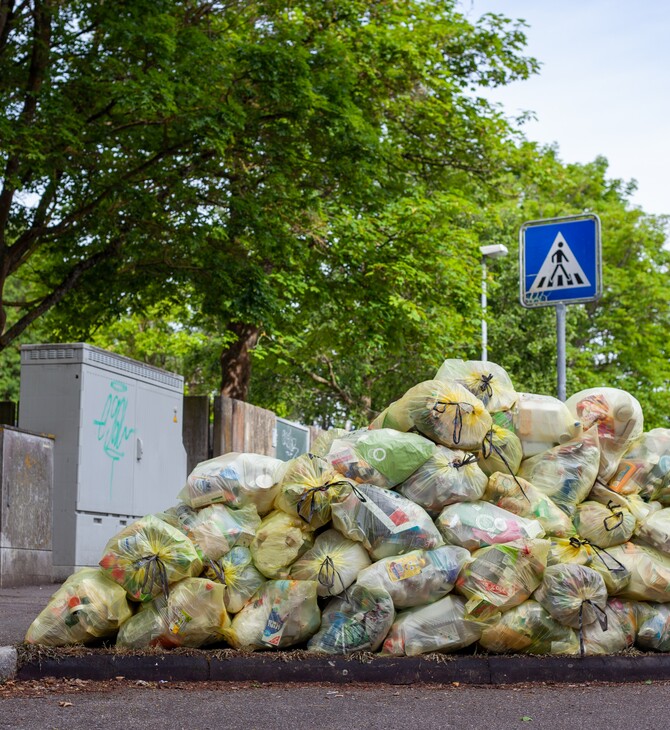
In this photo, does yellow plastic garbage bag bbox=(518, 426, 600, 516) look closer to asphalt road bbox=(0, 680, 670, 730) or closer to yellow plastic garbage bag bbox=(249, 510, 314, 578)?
asphalt road bbox=(0, 680, 670, 730)

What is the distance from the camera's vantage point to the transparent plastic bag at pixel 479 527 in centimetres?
600

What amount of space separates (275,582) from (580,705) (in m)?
1.76

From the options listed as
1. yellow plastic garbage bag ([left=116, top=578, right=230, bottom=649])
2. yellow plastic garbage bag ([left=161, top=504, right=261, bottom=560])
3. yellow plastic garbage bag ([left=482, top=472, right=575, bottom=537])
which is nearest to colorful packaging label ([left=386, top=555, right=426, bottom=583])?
yellow plastic garbage bag ([left=482, top=472, right=575, bottom=537])

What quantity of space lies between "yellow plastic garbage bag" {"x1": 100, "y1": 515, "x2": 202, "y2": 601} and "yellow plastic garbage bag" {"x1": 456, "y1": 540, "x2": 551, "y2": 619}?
59.5 inches

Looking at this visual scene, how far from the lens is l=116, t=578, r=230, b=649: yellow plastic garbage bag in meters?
5.79

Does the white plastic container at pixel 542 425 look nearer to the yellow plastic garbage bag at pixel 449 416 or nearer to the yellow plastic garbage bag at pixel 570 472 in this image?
the yellow plastic garbage bag at pixel 570 472

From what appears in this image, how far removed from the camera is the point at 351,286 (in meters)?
17.5

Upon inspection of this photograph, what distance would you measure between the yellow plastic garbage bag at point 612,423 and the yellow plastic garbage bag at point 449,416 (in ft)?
2.47

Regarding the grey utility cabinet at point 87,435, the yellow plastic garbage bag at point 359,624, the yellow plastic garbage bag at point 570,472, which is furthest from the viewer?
the grey utility cabinet at point 87,435

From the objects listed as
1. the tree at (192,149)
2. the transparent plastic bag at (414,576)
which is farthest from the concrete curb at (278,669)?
the tree at (192,149)

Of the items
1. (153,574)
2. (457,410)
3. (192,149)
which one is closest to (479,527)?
(457,410)

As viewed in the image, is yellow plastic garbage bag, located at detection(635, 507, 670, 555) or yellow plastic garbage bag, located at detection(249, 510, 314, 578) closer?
yellow plastic garbage bag, located at detection(249, 510, 314, 578)

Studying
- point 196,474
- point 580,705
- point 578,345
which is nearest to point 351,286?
point 196,474

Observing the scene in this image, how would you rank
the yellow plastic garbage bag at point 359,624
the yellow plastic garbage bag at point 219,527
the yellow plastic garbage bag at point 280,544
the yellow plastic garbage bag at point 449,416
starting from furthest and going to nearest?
1. the yellow plastic garbage bag at point 449,416
2. the yellow plastic garbage bag at point 219,527
3. the yellow plastic garbage bag at point 280,544
4. the yellow plastic garbage bag at point 359,624
